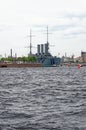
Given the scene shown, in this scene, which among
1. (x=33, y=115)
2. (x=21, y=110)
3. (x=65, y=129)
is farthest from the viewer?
(x=21, y=110)

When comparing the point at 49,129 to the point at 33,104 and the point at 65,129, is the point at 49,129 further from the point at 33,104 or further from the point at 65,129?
the point at 33,104

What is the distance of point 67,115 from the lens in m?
23.7

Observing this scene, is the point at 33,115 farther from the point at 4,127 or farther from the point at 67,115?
the point at 4,127

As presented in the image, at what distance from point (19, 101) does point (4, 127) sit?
32.8 feet

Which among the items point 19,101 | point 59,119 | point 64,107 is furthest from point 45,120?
point 19,101

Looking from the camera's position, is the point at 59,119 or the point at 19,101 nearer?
the point at 59,119

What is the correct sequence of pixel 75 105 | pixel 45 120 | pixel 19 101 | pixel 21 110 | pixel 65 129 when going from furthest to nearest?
pixel 19 101
pixel 75 105
pixel 21 110
pixel 45 120
pixel 65 129

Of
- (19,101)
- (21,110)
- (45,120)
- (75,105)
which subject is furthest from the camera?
(19,101)

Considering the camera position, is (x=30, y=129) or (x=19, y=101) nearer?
(x=30, y=129)

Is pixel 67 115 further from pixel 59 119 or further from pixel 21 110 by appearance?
pixel 21 110

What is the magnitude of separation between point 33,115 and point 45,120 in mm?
1587

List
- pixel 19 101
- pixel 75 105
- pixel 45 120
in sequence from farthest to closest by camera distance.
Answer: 1. pixel 19 101
2. pixel 75 105
3. pixel 45 120

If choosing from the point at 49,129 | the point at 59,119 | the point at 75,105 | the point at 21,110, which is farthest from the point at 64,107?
the point at 49,129

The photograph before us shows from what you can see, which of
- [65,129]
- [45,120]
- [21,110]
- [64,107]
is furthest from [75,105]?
[65,129]
